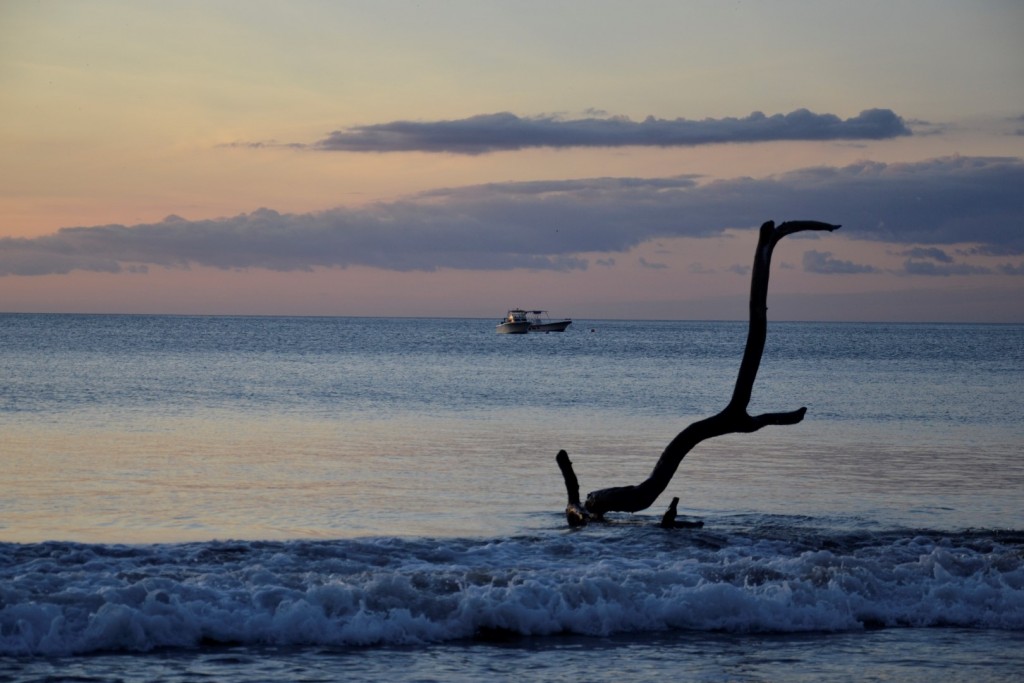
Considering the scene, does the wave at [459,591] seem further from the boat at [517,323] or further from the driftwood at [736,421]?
the boat at [517,323]

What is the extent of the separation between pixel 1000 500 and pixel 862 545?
5906 millimetres

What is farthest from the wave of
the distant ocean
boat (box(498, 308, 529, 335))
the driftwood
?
boat (box(498, 308, 529, 335))

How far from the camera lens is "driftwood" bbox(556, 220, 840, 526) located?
17.1 m


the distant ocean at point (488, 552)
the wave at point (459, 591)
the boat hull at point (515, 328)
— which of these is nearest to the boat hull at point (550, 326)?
the boat hull at point (515, 328)

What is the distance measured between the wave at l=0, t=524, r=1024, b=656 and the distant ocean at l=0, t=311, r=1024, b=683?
35 mm

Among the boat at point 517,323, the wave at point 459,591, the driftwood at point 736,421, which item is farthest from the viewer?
the boat at point 517,323

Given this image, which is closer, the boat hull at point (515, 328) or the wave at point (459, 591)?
the wave at point (459, 591)

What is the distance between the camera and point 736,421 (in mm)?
17469

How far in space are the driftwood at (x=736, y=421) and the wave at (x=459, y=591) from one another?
4.78 ft

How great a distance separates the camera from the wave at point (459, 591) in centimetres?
1233

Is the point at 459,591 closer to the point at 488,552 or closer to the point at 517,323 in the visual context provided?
the point at 488,552

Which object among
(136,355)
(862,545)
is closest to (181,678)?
(862,545)

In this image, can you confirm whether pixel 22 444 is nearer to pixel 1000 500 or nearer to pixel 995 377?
pixel 1000 500

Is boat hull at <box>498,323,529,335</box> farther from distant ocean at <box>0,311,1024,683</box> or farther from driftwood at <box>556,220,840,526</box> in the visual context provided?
driftwood at <box>556,220,840,526</box>
